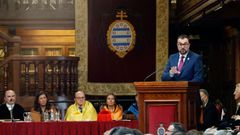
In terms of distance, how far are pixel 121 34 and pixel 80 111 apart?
3.82 m

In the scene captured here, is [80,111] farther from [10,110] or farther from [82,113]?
[10,110]

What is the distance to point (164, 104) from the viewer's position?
6203 millimetres

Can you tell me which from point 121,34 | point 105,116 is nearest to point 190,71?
point 105,116

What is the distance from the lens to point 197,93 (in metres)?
6.47

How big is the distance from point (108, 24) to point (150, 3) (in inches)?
38.2

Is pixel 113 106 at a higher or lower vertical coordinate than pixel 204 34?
lower

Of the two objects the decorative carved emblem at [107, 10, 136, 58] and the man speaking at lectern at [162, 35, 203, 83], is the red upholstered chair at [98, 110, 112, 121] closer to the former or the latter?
the man speaking at lectern at [162, 35, 203, 83]

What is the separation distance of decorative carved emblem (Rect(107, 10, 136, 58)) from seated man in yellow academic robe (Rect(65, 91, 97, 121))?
11.9ft

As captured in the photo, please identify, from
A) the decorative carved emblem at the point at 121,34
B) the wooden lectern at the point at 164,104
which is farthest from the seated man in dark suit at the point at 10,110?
the decorative carved emblem at the point at 121,34

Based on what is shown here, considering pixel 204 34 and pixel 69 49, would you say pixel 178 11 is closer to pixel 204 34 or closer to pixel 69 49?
pixel 204 34

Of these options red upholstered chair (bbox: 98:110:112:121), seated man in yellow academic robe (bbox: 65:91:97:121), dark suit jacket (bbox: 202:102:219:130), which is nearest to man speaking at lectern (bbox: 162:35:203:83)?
dark suit jacket (bbox: 202:102:219:130)

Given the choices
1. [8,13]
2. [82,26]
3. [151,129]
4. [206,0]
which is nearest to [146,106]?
[151,129]

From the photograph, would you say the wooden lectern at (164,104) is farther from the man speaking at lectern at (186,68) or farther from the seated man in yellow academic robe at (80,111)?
the seated man in yellow academic robe at (80,111)

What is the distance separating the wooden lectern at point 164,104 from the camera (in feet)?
20.0
